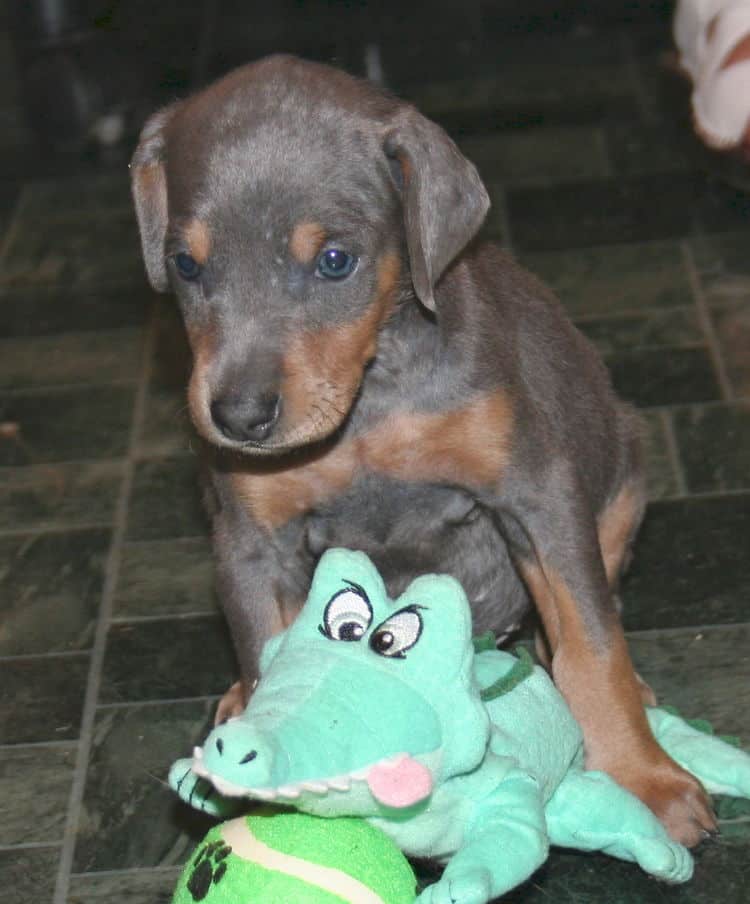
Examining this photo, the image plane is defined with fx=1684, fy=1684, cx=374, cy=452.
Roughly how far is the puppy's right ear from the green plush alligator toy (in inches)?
32.4

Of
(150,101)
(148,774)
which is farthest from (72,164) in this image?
(148,774)

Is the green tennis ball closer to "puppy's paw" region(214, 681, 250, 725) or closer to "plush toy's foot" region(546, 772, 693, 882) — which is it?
"plush toy's foot" region(546, 772, 693, 882)

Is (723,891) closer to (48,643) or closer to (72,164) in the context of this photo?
(48,643)

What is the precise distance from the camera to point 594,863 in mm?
3398

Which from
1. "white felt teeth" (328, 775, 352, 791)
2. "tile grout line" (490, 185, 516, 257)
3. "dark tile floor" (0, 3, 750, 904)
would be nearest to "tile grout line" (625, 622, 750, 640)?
"dark tile floor" (0, 3, 750, 904)

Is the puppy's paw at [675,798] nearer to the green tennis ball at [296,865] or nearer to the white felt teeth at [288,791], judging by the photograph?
the green tennis ball at [296,865]

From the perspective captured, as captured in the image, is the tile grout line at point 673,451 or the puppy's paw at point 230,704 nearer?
the puppy's paw at point 230,704

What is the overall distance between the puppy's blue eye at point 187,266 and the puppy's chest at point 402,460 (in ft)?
1.56

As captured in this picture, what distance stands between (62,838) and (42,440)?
200 centimetres

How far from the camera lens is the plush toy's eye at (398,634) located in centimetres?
293

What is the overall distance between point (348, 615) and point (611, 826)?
0.67 meters

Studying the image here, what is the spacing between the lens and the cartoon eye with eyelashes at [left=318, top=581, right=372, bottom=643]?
3002mm

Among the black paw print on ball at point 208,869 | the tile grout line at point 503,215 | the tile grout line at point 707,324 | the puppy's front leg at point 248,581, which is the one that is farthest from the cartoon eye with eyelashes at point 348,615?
the tile grout line at point 503,215

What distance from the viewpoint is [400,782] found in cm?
275
